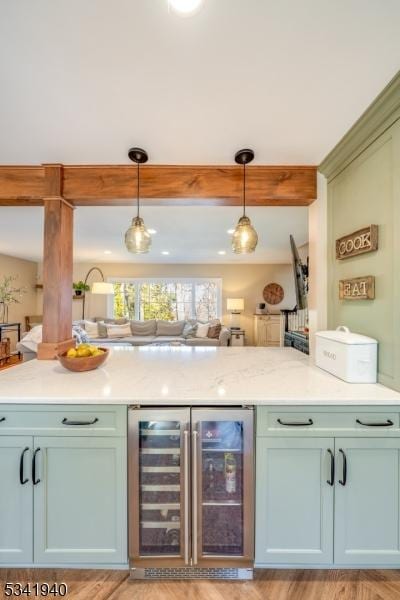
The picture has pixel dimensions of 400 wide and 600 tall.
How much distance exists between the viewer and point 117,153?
6.23 ft

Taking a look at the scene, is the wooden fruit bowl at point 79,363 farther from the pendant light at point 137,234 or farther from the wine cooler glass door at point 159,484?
the pendant light at point 137,234

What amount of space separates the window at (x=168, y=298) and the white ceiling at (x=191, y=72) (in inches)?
227

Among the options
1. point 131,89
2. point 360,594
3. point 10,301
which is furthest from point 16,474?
point 10,301

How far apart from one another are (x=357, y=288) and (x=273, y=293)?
231 inches

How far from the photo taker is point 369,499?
1.31 m

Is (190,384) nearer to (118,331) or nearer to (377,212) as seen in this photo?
(377,212)

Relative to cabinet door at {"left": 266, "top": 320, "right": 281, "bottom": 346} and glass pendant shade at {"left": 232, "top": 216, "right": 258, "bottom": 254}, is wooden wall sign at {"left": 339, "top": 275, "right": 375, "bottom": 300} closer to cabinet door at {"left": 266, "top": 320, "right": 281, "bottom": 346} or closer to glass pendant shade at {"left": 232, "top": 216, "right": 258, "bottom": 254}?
glass pendant shade at {"left": 232, "top": 216, "right": 258, "bottom": 254}

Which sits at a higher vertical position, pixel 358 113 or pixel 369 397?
pixel 358 113

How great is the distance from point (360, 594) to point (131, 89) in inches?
105

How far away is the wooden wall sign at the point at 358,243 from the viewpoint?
151cm

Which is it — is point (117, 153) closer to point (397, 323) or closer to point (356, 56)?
point (356, 56)

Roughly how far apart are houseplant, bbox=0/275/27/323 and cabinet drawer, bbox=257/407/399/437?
6899 mm

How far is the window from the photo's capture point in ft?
24.8

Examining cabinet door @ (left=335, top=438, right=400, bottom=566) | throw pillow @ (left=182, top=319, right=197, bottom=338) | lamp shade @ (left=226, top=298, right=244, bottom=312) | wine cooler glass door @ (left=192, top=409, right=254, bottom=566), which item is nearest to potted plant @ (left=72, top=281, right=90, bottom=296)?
throw pillow @ (left=182, top=319, right=197, bottom=338)
